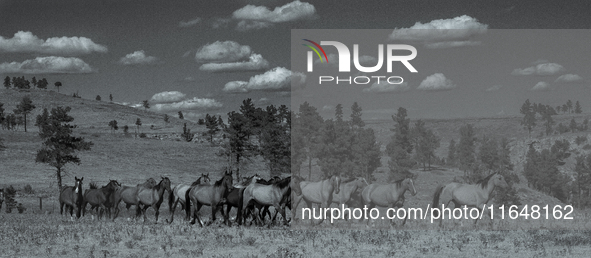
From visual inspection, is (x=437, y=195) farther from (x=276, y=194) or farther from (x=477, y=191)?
(x=276, y=194)

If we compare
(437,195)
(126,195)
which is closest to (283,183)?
(437,195)

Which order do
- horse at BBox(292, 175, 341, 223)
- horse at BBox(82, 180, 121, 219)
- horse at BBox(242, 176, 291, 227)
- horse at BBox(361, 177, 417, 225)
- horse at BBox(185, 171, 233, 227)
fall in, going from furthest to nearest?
horse at BBox(82, 180, 121, 219) → horse at BBox(361, 177, 417, 225) → horse at BBox(292, 175, 341, 223) → horse at BBox(185, 171, 233, 227) → horse at BBox(242, 176, 291, 227)

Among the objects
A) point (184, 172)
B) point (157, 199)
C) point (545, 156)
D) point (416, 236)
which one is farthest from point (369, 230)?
point (184, 172)

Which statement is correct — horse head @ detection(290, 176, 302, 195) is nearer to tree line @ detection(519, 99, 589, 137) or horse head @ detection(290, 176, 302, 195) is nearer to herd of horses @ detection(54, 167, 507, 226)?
herd of horses @ detection(54, 167, 507, 226)

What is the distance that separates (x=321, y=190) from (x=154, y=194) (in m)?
7.01

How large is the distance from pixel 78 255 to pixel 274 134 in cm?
4373

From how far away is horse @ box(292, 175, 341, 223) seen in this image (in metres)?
23.3

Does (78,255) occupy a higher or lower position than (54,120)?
lower

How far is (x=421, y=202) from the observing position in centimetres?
5616

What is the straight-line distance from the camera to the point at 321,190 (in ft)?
79.3

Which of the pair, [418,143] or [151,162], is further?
[151,162]

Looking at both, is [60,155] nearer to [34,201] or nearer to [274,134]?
[34,201]

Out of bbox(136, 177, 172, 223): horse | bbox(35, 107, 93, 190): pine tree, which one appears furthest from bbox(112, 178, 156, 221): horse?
bbox(35, 107, 93, 190): pine tree

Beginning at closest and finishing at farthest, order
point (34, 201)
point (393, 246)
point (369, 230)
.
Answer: point (393, 246), point (369, 230), point (34, 201)
